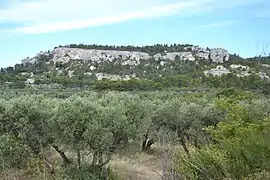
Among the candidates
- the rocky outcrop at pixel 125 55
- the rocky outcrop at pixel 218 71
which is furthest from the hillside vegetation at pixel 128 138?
the rocky outcrop at pixel 125 55

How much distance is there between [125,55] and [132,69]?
2398cm

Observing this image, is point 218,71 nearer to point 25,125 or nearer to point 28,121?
point 28,121

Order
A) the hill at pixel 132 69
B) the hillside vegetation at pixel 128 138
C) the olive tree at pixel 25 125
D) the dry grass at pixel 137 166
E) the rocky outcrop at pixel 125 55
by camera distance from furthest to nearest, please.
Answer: the rocky outcrop at pixel 125 55 < the hill at pixel 132 69 < the dry grass at pixel 137 166 < the olive tree at pixel 25 125 < the hillside vegetation at pixel 128 138

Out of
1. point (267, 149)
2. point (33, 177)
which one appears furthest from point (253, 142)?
point (33, 177)

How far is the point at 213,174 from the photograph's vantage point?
969 centimetres

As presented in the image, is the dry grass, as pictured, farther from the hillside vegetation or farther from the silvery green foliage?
the silvery green foliage

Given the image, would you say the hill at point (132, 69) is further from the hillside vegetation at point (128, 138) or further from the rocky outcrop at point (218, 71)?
the hillside vegetation at point (128, 138)

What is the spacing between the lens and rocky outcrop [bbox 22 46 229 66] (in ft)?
358

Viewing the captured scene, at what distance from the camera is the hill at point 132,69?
2810 inches

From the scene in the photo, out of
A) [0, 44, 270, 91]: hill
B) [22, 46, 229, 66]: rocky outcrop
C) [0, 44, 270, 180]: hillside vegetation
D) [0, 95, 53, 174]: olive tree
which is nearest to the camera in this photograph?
[0, 44, 270, 180]: hillside vegetation

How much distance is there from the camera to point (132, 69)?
3910 inches

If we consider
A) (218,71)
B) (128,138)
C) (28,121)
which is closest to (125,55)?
(218,71)

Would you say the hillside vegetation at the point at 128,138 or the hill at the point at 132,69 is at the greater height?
the hillside vegetation at the point at 128,138

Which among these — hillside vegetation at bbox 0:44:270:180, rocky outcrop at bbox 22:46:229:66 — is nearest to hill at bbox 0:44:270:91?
rocky outcrop at bbox 22:46:229:66
